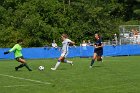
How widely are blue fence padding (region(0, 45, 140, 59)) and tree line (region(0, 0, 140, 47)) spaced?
29.7 feet

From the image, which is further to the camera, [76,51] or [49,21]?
[49,21]

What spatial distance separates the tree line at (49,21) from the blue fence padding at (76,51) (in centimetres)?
906

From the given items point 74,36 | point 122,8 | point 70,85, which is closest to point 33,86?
point 70,85

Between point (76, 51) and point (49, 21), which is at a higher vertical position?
point (49, 21)

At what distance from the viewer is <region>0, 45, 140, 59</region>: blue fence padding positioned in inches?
1729

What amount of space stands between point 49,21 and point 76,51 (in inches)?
507

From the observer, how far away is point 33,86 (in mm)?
15367

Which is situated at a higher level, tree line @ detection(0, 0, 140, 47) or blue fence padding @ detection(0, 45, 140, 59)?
tree line @ detection(0, 0, 140, 47)

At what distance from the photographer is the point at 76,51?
45.7 metres

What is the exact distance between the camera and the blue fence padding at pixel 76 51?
144 ft

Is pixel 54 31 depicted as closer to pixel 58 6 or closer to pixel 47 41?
pixel 47 41

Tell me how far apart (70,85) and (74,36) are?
42.6m

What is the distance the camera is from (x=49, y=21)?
57.6 metres

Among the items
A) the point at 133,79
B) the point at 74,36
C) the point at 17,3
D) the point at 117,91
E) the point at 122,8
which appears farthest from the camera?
the point at 122,8
